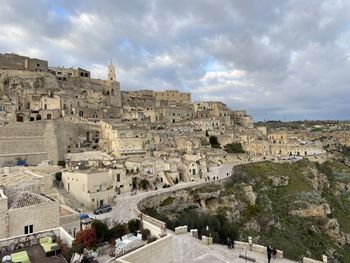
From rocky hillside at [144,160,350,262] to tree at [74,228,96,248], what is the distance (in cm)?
1331

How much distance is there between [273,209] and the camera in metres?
39.5

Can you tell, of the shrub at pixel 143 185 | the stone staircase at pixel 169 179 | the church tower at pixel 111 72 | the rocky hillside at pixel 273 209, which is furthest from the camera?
the church tower at pixel 111 72

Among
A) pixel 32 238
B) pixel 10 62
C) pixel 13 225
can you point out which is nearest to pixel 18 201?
pixel 13 225

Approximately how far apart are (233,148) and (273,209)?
828 inches

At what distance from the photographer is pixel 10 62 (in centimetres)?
5972

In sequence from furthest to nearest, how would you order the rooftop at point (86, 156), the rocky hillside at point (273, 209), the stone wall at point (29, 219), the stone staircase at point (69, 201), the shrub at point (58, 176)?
the rooftop at point (86, 156) → the shrub at point (58, 176) → the rocky hillside at point (273, 209) → the stone staircase at point (69, 201) → the stone wall at point (29, 219)

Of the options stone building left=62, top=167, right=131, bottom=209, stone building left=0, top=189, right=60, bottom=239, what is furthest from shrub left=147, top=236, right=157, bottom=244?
stone building left=62, top=167, right=131, bottom=209

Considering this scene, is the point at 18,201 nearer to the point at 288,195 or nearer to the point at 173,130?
the point at 288,195

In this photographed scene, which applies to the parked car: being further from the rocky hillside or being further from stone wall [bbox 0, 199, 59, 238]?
stone wall [bbox 0, 199, 59, 238]

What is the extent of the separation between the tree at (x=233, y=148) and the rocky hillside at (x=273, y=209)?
8.04 metres

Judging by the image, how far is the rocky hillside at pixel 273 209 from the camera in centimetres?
3147

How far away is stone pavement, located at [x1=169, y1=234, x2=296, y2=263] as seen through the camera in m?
14.9

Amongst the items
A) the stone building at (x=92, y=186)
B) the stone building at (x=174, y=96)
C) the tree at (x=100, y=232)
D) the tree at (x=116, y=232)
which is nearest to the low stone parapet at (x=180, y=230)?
the tree at (x=116, y=232)

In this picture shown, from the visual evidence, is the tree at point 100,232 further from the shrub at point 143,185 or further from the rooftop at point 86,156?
the rooftop at point 86,156
